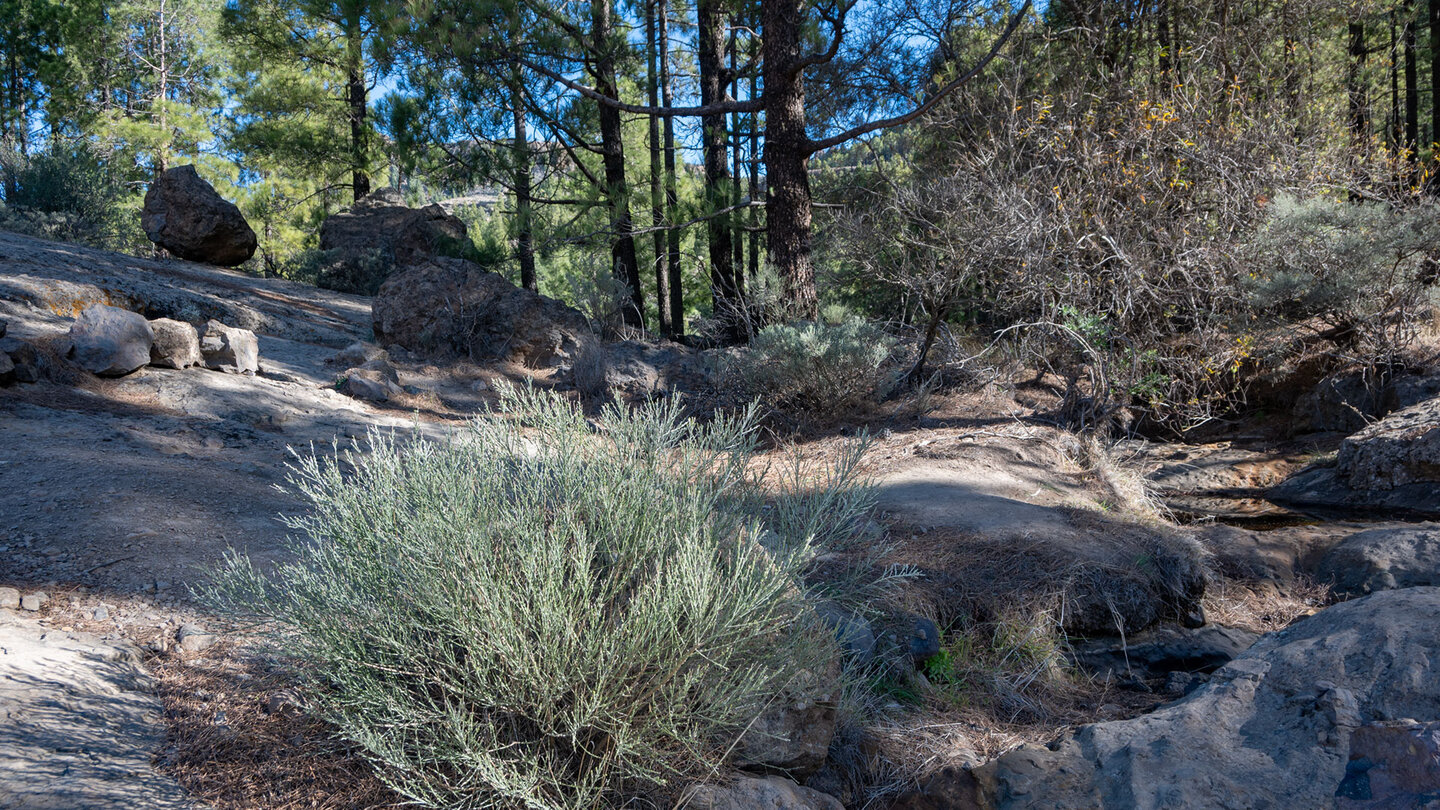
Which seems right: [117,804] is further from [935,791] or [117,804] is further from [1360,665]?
[1360,665]

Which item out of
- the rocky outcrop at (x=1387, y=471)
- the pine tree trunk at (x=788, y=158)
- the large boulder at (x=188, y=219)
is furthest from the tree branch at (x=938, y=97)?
the large boulder at (x=188, y=219)

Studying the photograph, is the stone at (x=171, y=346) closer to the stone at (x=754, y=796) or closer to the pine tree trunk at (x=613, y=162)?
the pine tree trunk at (x=613, y=162)

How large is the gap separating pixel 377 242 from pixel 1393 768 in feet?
53.0

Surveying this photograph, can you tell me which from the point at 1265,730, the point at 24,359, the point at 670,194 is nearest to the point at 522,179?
the point at 670,194

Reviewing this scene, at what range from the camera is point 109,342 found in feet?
20.0

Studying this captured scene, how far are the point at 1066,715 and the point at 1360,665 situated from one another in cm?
132

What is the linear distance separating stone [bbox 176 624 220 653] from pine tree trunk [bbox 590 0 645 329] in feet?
23.1

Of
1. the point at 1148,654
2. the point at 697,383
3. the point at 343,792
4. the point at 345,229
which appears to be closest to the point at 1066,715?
the point at 1148,654

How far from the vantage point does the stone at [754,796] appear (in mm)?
2305

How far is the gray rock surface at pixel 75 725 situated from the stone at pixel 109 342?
384 centimetres

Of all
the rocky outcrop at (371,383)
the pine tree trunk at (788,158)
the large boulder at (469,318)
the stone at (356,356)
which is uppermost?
the pine tree trunk at (788,158)

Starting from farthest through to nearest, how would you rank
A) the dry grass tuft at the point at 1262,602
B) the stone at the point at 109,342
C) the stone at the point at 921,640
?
1. the stone at the point at 109,342
2. the dry grass tuft at the point at 1262,602
3. the stone at the point at 921,640

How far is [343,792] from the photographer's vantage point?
2.29 metres

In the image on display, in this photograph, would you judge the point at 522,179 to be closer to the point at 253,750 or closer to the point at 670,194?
the point at 670,194
